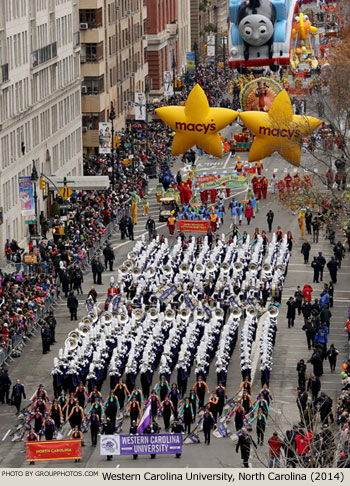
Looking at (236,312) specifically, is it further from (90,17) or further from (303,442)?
(90,17)

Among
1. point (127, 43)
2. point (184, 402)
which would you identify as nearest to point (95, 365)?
point (184, 402)

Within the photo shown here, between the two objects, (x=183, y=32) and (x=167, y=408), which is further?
Answer: (x=183, y=32)

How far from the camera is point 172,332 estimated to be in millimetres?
54312

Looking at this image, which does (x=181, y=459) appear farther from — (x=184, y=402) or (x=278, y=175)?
(x=278, y=175)

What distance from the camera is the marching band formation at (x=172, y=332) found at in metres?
50.6

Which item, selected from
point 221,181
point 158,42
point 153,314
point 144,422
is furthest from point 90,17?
point 144,422

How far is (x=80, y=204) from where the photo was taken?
8362 cm

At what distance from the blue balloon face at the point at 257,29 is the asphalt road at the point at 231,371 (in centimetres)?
1023

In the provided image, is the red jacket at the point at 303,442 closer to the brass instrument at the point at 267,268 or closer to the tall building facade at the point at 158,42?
the brass instrument at the point at 267,268

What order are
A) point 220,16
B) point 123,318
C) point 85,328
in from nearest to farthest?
point 85,328
point 123,318
point 220,16

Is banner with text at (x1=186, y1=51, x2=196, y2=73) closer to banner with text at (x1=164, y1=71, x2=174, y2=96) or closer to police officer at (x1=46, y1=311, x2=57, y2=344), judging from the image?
banner with text at (x1=164, y1=71, x2=174, y2=96)

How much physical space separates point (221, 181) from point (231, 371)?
3318 cm

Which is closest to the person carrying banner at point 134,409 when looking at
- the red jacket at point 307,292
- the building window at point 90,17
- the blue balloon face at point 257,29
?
the blue balloon face at point 257,29

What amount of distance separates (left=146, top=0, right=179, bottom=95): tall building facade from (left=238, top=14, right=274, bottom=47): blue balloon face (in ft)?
275
